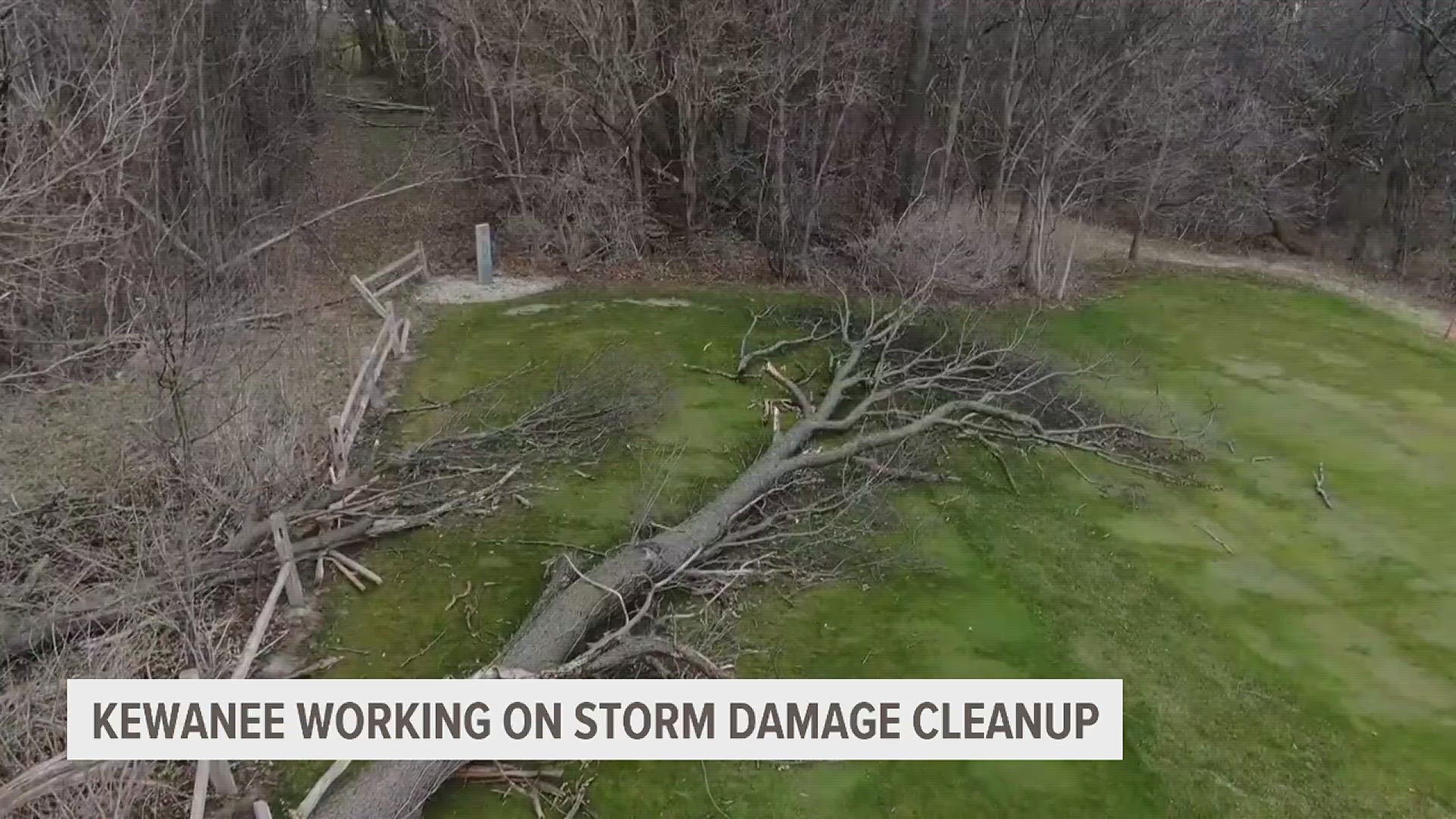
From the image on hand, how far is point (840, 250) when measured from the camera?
19734 millimetres

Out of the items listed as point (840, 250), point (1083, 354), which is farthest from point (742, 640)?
point (840, 250)

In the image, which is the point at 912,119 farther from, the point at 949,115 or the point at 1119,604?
the point at 1119,604

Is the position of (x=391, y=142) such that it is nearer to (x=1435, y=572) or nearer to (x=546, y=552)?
(x=546, y=552)

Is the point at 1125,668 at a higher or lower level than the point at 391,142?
lower

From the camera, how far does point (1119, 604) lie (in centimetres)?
907

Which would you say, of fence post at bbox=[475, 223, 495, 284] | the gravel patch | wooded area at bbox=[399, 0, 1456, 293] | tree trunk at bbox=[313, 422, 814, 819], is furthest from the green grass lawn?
wooded area at bbox=[399, 0, 1456, 293]

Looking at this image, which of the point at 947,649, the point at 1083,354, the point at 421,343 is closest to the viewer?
the point at 947,649

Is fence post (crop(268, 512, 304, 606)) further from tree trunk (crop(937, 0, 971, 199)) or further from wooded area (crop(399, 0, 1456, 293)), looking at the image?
tree trunk (crop(937, 0, 971, 199))

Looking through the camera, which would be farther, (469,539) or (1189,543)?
(1189,543)

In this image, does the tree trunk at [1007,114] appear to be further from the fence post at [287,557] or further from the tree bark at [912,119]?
the fence post at [287,557]

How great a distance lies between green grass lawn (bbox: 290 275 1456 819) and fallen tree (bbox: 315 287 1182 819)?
52 centimetres

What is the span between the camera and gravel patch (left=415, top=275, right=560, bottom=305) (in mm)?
16728

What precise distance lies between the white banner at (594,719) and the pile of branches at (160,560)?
A: 27cm

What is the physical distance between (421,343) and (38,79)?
5.34 meters
